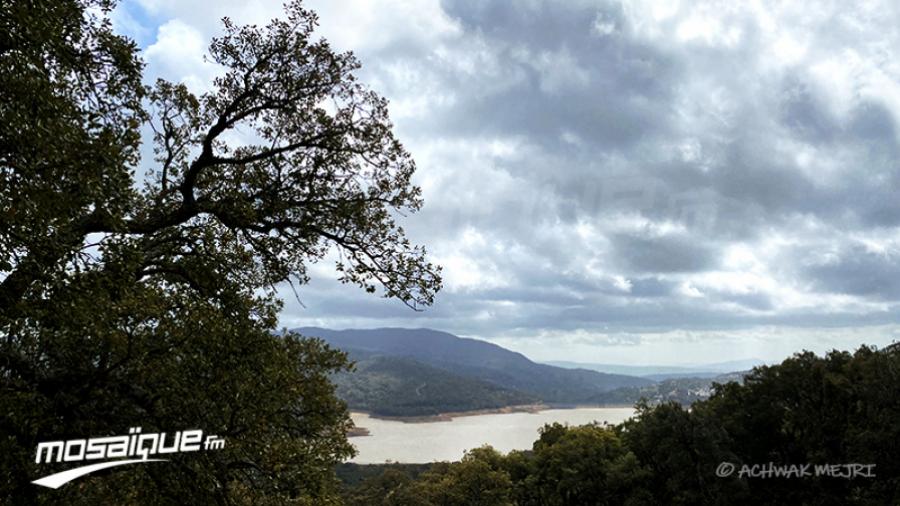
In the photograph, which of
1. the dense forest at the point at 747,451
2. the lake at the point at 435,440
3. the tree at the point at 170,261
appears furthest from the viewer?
the lake at the point at 435,440

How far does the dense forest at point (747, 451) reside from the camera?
3056 cm

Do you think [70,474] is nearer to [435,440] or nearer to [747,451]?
[747,451]

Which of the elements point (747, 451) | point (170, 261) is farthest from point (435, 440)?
point (170, 261)

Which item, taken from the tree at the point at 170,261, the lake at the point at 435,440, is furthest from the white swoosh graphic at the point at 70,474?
the lake at the point at 435,440

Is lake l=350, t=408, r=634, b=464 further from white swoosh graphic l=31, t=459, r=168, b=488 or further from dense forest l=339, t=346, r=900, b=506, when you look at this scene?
white swoosh graphic l=31, t=459, r=168, b=488

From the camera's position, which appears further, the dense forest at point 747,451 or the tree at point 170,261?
the dense forest at point 747,451

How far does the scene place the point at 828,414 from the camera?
34.2 metres

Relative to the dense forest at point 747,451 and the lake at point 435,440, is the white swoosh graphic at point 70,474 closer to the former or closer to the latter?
the dense forest at point 747,451

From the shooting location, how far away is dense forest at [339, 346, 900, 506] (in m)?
30.6

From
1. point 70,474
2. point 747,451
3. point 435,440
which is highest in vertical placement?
point 70,474

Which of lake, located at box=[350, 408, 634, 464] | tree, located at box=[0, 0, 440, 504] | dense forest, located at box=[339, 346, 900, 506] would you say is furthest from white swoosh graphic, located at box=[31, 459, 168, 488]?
lake, located at box=[350, 408, 634, 464]

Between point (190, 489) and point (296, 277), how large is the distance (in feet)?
15.8

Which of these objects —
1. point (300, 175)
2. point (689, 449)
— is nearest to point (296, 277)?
point (300, 175)

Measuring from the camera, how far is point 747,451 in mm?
38406
